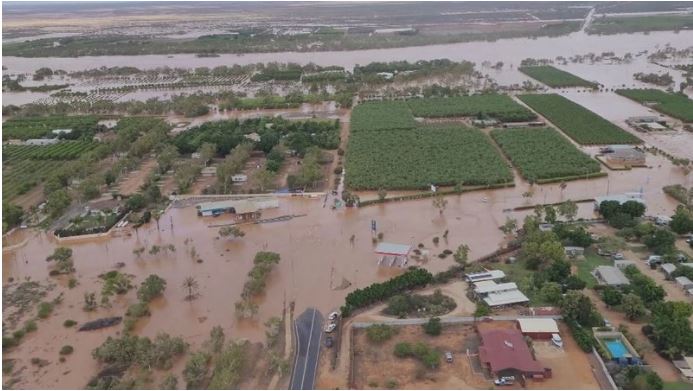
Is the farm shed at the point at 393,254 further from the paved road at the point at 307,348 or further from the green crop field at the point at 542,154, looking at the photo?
the green crop field at the point at 542,154

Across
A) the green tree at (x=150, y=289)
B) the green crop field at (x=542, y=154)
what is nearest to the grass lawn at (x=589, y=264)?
the green crop field at (x=542, y=154)

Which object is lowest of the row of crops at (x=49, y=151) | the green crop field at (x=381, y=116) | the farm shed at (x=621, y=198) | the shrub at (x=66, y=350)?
the shrub at (x=66, y=350)

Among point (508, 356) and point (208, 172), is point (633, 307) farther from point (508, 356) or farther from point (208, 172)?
point (208, 172)

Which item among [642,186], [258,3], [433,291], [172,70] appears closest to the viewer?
[433,291]

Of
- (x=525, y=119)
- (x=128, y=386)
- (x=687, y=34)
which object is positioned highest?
(x=687, y=34)

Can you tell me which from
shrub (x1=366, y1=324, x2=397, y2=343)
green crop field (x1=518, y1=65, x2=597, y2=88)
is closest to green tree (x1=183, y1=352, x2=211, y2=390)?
shrub (x1=366, y1=324, x2=397, y2=343)

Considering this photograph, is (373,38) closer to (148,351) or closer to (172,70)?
(172,70)

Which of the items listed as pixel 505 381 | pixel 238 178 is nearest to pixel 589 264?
pixel 505 381

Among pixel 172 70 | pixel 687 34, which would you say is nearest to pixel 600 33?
Answer: pixel 687 34
